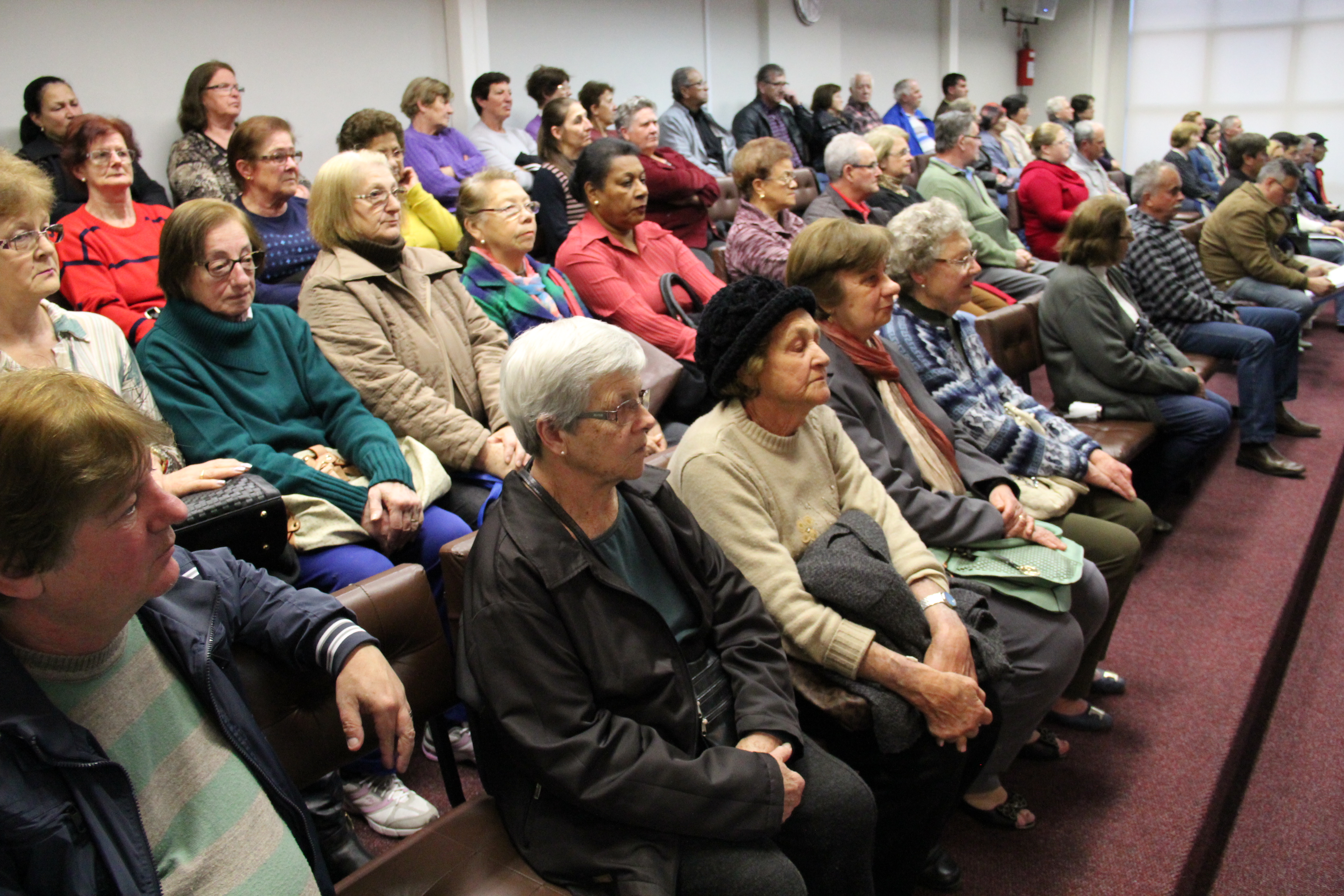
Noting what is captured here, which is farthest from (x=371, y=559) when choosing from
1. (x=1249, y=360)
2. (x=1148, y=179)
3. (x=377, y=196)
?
(x=1249, y=360)

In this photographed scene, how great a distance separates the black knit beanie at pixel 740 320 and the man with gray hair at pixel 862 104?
7113mm

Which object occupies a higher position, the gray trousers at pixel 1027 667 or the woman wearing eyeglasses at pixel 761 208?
the woman wearing eyeglasses at pixel 761 208

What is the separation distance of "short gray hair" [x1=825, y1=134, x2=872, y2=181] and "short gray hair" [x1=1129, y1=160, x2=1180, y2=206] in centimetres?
115

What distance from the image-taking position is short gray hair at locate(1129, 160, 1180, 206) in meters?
3.97

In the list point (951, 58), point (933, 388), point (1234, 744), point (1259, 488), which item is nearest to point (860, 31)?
point (951, 58)

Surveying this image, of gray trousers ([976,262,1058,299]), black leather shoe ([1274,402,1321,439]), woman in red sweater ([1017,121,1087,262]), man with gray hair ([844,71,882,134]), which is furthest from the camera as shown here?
man with gray hair ([844,71,882,134])

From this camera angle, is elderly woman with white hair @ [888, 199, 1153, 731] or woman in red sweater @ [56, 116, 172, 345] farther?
woman in red sweater @ [56, 116, 172, 345]

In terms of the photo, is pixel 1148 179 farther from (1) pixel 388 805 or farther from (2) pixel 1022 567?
(1) pixel 388 805

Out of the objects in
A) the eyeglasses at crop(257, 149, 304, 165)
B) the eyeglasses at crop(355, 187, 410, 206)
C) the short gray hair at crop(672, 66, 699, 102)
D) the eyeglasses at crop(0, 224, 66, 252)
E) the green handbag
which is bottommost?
the green handbag

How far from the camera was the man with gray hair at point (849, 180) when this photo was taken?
436 centimetres

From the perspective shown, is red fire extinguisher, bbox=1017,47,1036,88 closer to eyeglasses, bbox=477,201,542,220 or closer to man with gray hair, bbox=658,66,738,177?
man with gray hair, bbox=658,66,738,177

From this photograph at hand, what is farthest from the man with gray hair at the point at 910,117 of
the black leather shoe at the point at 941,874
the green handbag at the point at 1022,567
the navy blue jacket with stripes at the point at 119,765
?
the navy blue jacket with stripes at the point at 119,765

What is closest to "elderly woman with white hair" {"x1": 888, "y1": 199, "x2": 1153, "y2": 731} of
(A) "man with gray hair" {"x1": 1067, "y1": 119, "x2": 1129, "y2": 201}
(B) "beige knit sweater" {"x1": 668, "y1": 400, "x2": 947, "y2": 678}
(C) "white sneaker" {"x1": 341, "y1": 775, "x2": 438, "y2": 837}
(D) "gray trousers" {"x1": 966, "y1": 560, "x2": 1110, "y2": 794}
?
(D) "gray trousers" {"x1": 966, "y1": 560, "x2": 1110, "y2": 794}

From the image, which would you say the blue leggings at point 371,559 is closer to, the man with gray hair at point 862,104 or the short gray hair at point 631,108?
the short gray hair at point 631,108
